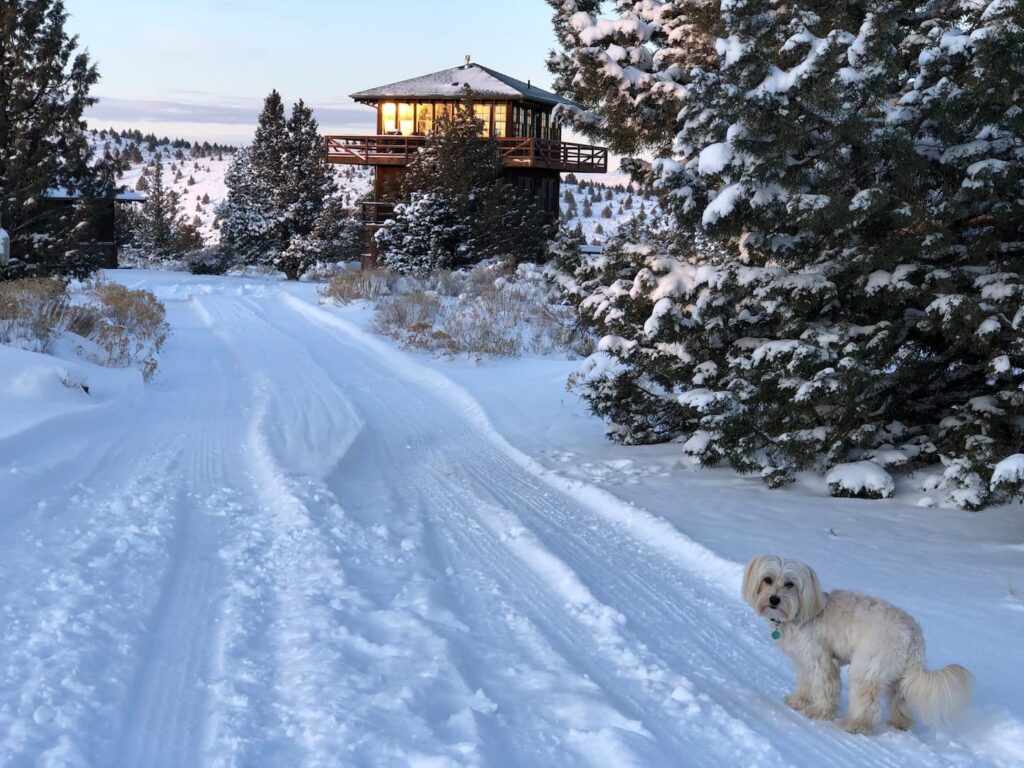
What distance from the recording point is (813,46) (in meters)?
7.24

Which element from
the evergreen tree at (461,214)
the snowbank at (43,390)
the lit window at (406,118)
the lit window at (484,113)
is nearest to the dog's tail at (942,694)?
the snowbank at (43,390)

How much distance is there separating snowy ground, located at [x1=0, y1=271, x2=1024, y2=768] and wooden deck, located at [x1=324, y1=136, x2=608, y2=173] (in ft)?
106

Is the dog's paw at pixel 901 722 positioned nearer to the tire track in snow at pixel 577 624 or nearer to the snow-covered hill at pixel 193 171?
the tire track in snow at pixel 577 624

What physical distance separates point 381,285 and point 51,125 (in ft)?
32.4

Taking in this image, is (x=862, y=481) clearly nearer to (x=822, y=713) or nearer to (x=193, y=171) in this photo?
(x=822, y=713)

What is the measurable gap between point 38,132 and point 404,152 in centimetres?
2112

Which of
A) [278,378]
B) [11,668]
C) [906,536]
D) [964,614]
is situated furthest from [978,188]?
[278,378]

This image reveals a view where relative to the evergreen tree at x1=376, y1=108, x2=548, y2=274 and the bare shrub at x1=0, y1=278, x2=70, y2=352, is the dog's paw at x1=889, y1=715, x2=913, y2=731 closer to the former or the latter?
the bare shrub at x1=0, y1=278, x2=70, y2=352

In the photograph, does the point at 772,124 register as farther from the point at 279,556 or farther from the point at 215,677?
the point at 215,677

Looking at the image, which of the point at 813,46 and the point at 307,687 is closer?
the point at 307,687

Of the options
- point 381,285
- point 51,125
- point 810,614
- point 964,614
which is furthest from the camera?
point 381,285

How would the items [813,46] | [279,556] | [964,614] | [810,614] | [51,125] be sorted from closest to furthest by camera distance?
[810,614]
[964,614]
[279,556]
[813,46]
[51,125]

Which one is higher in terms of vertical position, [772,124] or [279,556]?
[772,124]

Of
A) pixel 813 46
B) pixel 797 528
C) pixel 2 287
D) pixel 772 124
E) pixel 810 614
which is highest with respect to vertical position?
pixel 813 46
